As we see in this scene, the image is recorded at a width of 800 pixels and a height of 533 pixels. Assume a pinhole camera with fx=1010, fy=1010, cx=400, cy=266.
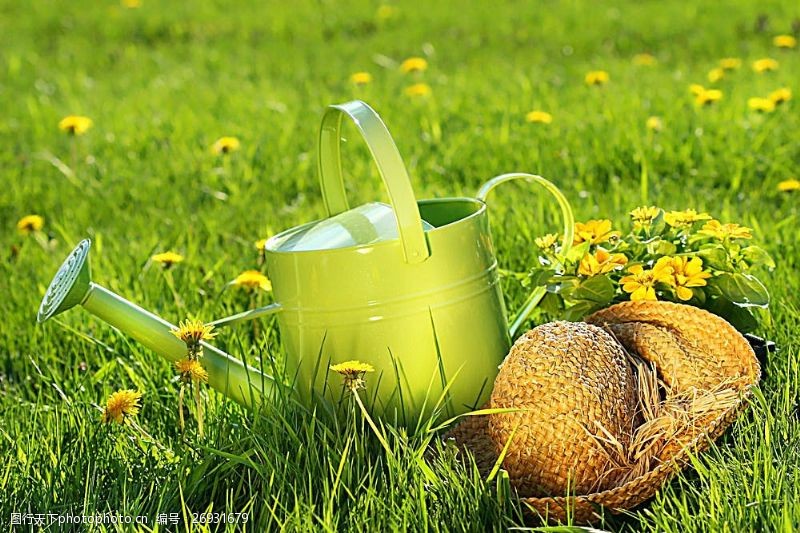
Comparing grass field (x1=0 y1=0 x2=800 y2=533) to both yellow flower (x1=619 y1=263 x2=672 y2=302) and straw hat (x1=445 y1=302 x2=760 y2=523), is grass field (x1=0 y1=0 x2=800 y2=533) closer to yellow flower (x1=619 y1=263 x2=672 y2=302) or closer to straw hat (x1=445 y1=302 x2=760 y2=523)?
straw hat (x1=445 y1=302 x2=760 y2=523)

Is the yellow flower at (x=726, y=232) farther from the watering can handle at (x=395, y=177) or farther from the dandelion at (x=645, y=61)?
the dandelion at (x=645, y=61)

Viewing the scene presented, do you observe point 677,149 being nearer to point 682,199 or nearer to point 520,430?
point 682,199

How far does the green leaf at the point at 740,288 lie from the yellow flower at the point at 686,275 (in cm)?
5

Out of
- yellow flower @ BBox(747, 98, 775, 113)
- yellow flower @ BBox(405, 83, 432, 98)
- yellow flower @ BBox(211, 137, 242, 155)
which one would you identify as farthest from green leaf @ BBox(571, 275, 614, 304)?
yellow flower @ BBox(405, 83, 432, 98)

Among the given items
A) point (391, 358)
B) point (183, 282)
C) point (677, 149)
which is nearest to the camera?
point (391, 358)

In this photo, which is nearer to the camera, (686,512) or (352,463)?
(686,512)

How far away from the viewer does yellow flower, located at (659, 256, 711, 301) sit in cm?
192

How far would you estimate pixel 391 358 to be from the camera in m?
1.81

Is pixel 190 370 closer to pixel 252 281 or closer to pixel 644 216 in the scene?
pixel 252 281

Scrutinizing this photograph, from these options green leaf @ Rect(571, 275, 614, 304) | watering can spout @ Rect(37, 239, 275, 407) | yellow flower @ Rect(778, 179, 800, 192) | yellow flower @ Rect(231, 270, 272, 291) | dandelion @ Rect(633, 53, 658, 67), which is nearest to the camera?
watering can spout @ Rect(37, 239, 275, 407)

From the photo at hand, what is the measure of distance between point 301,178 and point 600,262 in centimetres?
177

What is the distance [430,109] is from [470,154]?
56 centimetres

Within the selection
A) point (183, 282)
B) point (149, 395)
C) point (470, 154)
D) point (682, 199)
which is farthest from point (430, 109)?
point (149, 395)

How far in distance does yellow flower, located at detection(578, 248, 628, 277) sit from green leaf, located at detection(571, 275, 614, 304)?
16 mm
